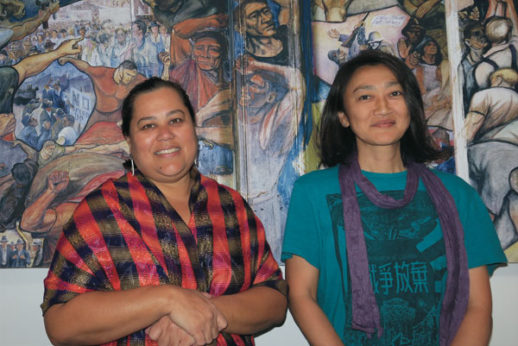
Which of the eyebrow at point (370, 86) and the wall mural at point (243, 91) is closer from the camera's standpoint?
the eyebrow at point (370, 86)

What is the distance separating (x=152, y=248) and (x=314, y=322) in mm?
575

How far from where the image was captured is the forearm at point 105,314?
3.75 feet

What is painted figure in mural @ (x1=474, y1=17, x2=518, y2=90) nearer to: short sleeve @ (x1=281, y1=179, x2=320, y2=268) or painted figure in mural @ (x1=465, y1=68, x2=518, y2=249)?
painted figure in mural @ (x1=465, y1=68, x2=518, y2=249)

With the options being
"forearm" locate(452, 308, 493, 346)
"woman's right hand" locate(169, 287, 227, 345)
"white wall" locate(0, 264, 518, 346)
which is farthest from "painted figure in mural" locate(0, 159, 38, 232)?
"forearm" locate(452, 308, 493, 346)

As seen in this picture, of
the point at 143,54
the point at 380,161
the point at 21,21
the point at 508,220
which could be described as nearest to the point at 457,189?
the point at 380,161

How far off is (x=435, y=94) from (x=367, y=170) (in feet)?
1.85

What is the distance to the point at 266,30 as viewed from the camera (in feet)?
6.07

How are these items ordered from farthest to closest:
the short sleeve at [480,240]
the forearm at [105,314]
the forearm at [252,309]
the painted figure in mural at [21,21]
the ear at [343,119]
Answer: the painted figure in mural at [21,21] < the ear at [343,119] < the short sleeve at [480,240] < the forearm at [252,309] < the forearm at [105,314]

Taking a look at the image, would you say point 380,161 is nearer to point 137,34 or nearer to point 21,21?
point 137,34

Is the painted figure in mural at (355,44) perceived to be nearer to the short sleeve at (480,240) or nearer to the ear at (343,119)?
the ear at (343,119)

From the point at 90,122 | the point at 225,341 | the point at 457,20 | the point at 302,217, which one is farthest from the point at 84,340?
the point at 457,20

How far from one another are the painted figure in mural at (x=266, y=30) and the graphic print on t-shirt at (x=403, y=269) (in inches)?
29.6

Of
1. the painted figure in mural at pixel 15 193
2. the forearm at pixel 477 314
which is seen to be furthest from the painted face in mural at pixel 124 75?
the forearm at pixel 477 314

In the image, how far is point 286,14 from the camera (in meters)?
1.86
